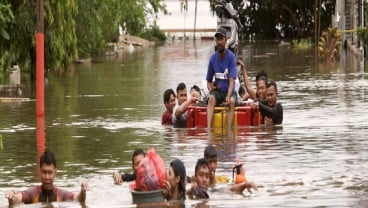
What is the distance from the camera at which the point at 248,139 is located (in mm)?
20328

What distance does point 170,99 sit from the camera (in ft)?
73.6

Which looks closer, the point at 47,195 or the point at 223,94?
the point at 47,195

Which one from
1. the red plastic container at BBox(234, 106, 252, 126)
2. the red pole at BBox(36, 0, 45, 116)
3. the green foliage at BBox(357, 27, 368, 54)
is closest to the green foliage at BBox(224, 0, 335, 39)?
the green foliage at BBox(357, 27, 368, 54)

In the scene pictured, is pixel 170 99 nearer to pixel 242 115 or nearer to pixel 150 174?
pixel 242 115

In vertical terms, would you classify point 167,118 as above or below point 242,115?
below

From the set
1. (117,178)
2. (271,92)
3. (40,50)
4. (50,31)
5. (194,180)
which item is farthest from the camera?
(50,31)

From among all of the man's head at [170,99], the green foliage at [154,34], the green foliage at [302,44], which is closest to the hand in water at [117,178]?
the man's head at [170,99]

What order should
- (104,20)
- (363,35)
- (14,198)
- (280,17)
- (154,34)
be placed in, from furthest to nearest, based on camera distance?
(154,34), (280,17), (104,20), (363,35), (14,198)

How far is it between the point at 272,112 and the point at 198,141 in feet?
7.99

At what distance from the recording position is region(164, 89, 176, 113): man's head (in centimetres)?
2225

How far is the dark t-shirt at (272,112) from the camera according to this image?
22234mm

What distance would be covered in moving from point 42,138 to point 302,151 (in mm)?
5051

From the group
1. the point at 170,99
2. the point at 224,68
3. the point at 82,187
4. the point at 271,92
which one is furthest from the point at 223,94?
the point at 82,187

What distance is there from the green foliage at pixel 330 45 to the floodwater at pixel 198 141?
9474 millimetres
